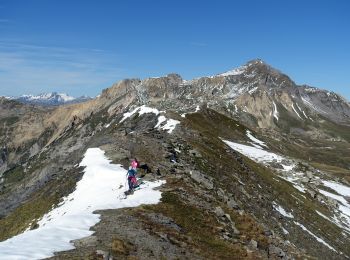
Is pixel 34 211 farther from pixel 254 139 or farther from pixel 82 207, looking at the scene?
pixel 254 139

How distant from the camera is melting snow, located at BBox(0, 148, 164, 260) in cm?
2141

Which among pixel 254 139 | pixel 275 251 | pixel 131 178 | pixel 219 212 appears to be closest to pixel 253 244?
pixel 275 251

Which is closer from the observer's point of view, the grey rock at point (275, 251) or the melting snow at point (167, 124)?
the grey rock at point (275, 251)

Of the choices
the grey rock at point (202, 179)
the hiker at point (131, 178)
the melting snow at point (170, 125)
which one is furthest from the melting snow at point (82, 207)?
the melting snow at point (170, 125)

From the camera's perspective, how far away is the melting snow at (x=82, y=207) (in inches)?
843

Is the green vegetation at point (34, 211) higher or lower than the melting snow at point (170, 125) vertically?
lower

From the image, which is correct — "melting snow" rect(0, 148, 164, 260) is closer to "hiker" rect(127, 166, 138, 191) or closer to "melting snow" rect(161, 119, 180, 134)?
"hiker" rect(127, 166, 138, 191)

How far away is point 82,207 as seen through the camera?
33469 mm

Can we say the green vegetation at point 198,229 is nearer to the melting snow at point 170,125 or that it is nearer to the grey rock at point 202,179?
the grey rock at point 202,179

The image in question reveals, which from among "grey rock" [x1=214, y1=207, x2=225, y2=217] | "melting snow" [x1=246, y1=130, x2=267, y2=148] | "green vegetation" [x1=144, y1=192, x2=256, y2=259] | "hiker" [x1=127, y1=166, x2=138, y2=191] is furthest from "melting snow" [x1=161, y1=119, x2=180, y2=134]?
"melting snow" [x1=246, y1=130, x2=267, y2=148]

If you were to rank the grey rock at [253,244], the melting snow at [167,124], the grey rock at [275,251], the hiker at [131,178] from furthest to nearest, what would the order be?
1. the melting snow at [167,124]
2. the hiker at [131,178]
3. the grey rock at [275,251]
4. the grey rock at [253,244]

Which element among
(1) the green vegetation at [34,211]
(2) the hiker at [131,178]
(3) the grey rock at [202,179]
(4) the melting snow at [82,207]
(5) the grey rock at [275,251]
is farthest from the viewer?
(3) the grey rock at [202,179]

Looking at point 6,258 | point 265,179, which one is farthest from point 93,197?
point 265,179

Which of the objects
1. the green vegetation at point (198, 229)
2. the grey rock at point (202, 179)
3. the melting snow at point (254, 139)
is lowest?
the green vegetation at point (198, 229)
